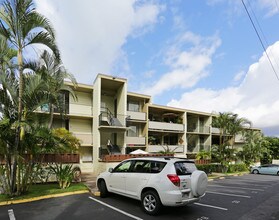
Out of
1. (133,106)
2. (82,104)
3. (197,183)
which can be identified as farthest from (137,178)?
(133,106)

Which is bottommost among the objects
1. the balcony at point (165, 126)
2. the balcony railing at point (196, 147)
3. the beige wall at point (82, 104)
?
the balcony railing at point (196, 147)

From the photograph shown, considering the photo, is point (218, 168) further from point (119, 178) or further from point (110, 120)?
point (119, 178)

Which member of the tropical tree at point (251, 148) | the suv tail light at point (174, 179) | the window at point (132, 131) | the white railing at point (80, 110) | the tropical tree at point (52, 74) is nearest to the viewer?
the suv tail light at point (174, 179)

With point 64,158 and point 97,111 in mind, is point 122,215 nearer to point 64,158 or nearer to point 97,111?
point 64,158

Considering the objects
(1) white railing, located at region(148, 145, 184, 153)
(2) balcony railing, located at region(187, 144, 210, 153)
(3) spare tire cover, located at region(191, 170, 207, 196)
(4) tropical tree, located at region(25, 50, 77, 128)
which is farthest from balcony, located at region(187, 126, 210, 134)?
(3) spare tire cover, located at region(191, 170, 207, 196)

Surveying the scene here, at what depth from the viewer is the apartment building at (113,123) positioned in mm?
21281

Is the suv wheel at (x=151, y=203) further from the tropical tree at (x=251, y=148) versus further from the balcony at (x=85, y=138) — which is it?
the tropical tree at (x=251, y=148)

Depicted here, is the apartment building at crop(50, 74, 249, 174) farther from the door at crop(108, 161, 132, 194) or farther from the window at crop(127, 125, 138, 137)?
the door at crop(108, 161, 132, 194)

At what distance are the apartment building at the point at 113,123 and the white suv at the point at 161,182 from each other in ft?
33.4

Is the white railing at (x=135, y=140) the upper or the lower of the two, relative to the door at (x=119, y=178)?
upper

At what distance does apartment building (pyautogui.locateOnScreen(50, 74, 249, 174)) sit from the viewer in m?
21.3

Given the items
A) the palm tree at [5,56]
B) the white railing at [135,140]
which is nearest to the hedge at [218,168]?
the white railing at [135,140]

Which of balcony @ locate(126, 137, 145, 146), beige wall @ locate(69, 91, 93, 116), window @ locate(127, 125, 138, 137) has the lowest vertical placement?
balcony @ locate(126, 137, 145, 146)

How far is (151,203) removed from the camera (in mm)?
7258
